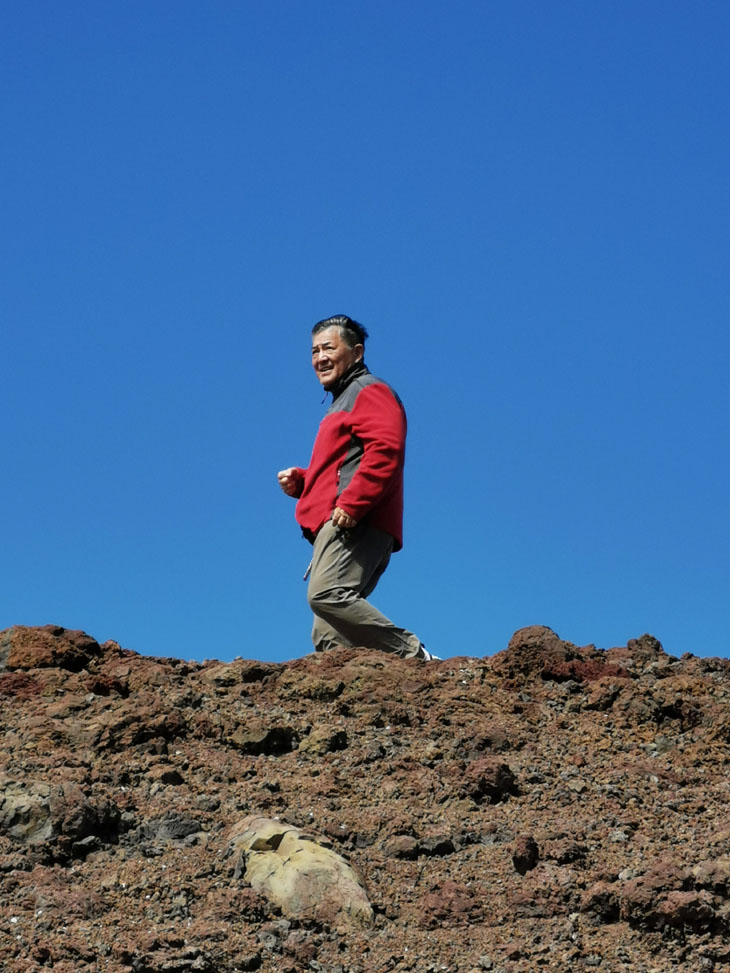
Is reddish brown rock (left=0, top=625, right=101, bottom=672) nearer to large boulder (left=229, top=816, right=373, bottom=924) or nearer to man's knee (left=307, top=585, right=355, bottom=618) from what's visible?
man's knee (left=307, top=585, right=355, bottom=618)

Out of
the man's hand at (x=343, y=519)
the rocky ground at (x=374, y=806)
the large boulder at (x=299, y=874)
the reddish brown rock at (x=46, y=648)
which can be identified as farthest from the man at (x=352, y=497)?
the large boulder at (x=299, y=874)

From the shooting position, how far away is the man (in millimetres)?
10008

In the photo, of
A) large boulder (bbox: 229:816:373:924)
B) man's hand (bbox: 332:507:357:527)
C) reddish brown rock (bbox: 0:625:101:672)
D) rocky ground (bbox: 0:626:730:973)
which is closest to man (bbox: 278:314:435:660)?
man's hand (bbox: 332:507:357:527)

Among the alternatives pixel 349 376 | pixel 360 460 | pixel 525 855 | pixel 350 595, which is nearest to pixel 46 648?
pixel 350 595

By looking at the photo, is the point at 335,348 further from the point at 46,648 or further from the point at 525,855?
the point at 525,855

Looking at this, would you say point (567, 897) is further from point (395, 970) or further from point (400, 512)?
point (400, 512)

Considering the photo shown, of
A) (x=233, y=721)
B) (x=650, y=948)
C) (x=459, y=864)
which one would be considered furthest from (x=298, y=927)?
(x=233, y=721)

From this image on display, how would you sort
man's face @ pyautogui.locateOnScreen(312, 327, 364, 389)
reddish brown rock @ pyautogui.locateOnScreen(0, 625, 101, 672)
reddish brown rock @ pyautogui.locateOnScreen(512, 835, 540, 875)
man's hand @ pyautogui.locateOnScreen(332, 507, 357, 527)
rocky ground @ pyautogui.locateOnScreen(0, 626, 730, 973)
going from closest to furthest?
rocky ground @ pyautogui.locateOnScreen(0, 626, 730, 973)
reddish brown rock @ pyautogui.locateOnScreen(512, 835, 540, 875)
reddish brown rock @ pyautogui.locateOnScreen(0, 625, 101, 672)
man's hand @ pyautogui.locateOnScreen(332, 507, 357, 527)
man's face @ pyautogui.locateOnScreen(312, 327, 364, 389)

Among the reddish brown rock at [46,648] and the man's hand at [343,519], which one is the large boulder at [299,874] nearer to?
the reddish brown rock at [46,648]

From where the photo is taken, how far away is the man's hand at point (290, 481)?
11.0 metres

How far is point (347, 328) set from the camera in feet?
35.0

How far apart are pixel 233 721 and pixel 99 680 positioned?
3.58ft

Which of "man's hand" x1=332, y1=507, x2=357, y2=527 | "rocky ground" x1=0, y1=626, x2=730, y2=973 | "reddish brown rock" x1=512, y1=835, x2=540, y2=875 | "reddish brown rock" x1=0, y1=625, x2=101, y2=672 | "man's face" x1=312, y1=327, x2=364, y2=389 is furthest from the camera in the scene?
"man's face" x1=312, y1=327, x2=364, y2=389

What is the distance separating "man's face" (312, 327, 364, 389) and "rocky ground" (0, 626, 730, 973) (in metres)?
2.22
